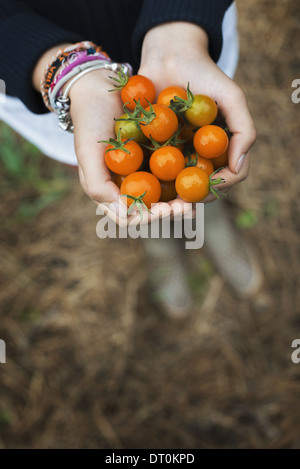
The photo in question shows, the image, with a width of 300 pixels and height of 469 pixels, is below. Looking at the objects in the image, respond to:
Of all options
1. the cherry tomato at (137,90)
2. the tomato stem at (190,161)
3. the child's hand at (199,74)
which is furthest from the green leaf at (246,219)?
the cherry tomato at (137,90)

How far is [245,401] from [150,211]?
1.46 m

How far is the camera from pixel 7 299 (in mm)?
2523

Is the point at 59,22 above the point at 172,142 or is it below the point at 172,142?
above

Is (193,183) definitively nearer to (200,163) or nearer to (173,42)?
(200,163)

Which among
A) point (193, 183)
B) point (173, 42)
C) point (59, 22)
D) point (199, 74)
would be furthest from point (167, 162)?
point (59, 22)

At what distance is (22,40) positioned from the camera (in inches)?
51.8

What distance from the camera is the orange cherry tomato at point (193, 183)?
46.2 inches

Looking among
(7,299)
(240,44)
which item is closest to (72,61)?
(7,299)

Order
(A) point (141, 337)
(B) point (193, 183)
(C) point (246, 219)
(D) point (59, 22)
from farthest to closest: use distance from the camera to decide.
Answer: (C) point (246, 219), (A) point (141, 337), (D) point (59, 22), (B) point (193, 183)

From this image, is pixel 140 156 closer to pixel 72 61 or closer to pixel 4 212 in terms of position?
pixel 72 61

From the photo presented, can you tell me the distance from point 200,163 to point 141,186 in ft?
0.76

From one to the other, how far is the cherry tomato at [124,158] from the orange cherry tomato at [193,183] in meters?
0.15

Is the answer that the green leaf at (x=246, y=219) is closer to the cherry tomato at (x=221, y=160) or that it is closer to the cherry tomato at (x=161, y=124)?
the cherry tomato at (x=221, y=160)

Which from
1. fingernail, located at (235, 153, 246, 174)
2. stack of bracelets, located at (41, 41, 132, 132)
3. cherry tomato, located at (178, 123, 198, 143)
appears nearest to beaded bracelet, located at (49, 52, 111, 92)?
stack of bracelets, located at (41, 41, 132, 132)
